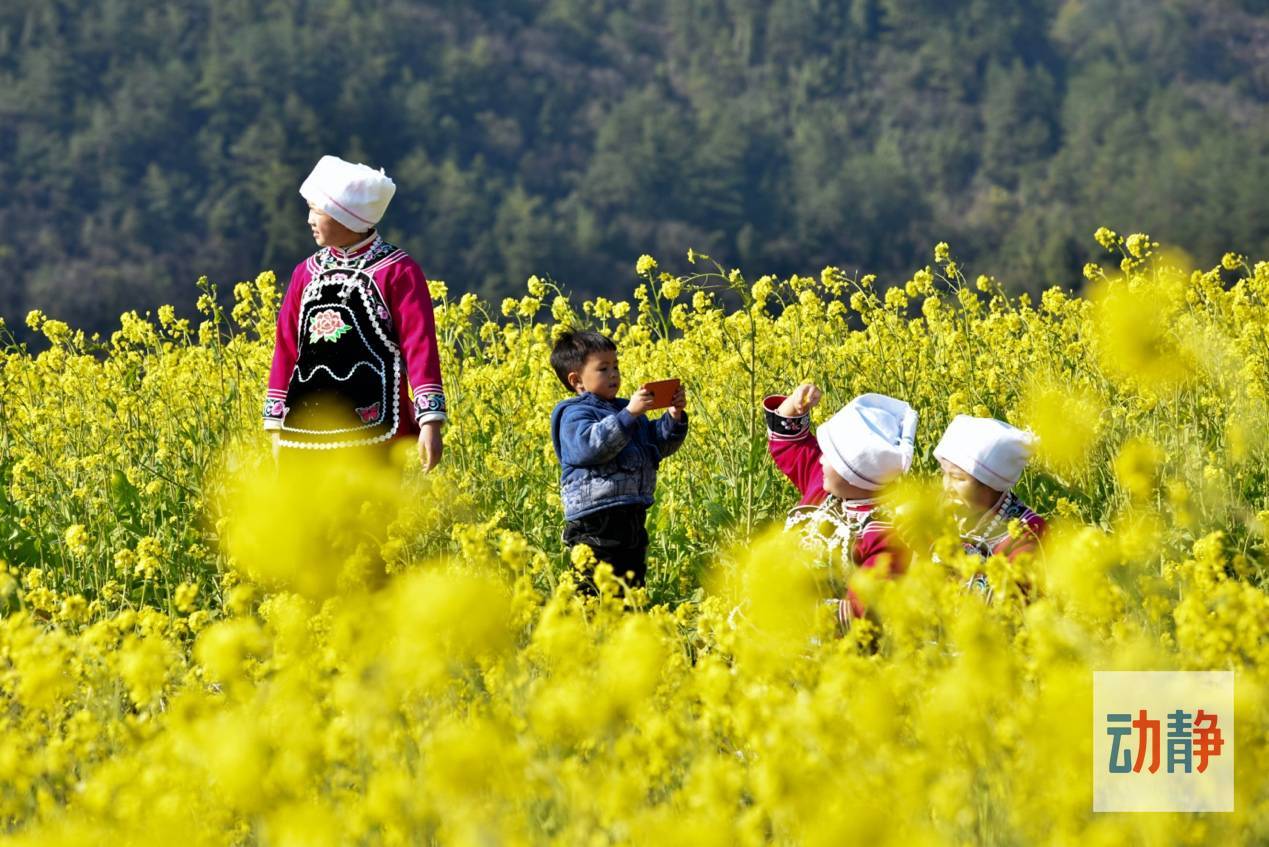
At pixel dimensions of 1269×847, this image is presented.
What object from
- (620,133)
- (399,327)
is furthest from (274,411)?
(620,133)

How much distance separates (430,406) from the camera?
3.73m

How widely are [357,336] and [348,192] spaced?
34 centimetres

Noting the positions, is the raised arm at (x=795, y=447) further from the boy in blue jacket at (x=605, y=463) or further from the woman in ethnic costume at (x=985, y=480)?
the woman in ethnic costume at (x=985, y=480)

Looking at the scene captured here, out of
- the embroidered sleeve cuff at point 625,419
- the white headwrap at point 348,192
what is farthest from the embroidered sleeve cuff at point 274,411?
the embroidered sleeve cuff at point 625,419

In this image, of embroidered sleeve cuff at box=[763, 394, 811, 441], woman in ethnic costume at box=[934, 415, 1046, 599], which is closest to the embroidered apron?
embroidered sleeve cuff at box=[763, 394, 811, 441]

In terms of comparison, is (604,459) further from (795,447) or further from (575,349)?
(795,447)

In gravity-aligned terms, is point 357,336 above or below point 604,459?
above

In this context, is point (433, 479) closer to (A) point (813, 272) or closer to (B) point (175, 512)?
(B) point (175, 512)

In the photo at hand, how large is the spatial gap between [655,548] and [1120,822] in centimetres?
279

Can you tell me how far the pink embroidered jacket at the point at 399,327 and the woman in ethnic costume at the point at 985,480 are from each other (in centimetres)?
116

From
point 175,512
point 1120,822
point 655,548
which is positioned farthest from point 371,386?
point 1120,822

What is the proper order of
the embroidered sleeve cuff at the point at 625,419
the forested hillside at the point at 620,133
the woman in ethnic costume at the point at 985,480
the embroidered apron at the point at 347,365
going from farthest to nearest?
the forested hillside at the point at 620,133, the embroidered apron at the point at 347,365, the embroidered sleeve cuff at the point at 625,419, the woman in ethnic costume at the point at 985,480

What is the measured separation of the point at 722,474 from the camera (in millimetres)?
4730

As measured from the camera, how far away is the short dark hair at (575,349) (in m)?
3.93
